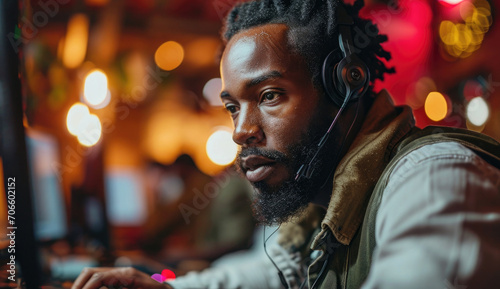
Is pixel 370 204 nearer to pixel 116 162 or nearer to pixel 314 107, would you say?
pixel 314 107

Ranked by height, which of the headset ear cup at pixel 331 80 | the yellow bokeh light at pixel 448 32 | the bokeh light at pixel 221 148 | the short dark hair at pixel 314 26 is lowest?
the bokeh light at pixel 221 148

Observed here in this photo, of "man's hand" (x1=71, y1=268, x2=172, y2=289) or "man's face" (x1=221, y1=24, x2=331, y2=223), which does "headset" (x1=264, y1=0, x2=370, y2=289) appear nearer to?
"man's face" (x1=221, y1=24, x2=331, y2=223)

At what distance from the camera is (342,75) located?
35.8 inches

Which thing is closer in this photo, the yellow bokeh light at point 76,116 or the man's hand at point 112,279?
the man's hand at point 112,279

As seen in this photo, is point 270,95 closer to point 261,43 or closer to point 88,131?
point 261,43

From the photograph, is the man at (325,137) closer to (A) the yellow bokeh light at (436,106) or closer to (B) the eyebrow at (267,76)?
(B) the eyebrow at (267,76)

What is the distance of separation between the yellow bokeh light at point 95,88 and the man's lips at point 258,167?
186 centimetres

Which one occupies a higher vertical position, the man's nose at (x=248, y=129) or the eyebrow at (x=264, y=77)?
the eyebrow at (x=264, y=77)

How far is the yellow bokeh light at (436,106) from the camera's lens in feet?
8.18

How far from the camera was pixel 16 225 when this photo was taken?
869mm

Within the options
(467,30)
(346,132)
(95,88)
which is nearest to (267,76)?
(346,132)

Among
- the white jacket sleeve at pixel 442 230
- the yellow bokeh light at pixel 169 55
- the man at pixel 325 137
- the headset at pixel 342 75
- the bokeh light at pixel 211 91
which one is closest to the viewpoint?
the white jacket sleeve at pixel 442 230

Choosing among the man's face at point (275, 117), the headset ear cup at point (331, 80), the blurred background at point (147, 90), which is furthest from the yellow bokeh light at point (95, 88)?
the headset ear cup at point (331, 80)

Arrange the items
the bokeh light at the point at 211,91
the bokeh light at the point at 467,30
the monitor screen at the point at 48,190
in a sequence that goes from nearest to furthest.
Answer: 1. the monitor screen at the point at 48,190
2. the bokeh light at the point at 467,30
3. the bokeh light at the point at 211,91
